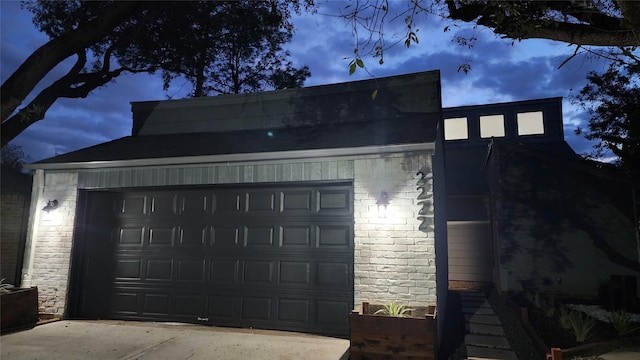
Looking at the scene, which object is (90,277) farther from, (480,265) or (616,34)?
(480,265)

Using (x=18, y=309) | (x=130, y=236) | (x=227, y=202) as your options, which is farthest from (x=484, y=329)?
(x=18, y=309)

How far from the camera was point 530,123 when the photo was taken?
60.2 ft

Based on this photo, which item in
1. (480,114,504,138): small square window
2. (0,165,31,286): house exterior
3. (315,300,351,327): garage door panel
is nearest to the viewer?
(315,300,351,327): garage door panel

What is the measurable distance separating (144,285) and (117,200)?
179 cm

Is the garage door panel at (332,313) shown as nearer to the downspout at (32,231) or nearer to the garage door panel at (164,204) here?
the garage door panel at (164,204)

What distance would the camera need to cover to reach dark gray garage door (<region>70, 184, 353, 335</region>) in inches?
242

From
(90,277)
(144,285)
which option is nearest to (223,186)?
(144,285)

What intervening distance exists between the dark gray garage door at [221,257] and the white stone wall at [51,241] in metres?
0.22

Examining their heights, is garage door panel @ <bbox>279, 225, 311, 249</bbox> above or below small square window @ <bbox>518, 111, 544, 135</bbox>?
below

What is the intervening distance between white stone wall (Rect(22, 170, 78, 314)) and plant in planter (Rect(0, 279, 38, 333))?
0.40 metres

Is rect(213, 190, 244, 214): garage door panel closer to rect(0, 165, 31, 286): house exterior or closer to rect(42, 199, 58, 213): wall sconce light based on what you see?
rect(42, 199, 58, 213): wall sconce light

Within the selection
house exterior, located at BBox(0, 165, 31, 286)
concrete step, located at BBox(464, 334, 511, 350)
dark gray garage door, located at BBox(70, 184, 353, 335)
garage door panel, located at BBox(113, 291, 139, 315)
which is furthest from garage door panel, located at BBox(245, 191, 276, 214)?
house exterior, located at BBox(0, 165, 31, 286)

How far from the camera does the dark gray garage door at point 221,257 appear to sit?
6.15 metres

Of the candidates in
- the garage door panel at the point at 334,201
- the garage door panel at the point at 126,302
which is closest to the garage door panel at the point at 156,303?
the garage door panel at the point at 126,302
